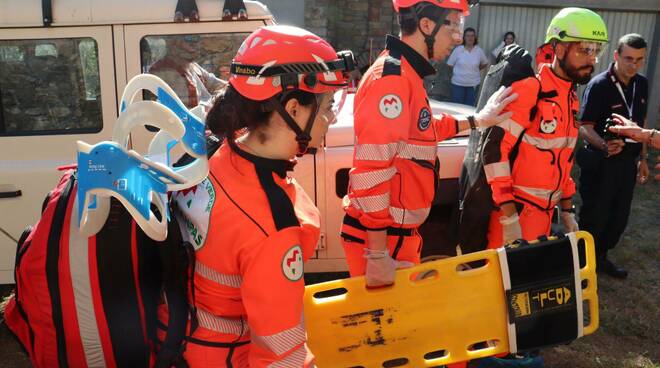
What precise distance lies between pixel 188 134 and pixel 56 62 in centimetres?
240

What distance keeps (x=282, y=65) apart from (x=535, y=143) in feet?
6.71

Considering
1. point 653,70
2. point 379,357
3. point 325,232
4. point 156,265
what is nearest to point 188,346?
point 156,265

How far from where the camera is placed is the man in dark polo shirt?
4555 mm

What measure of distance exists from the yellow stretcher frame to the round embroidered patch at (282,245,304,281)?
96 cm

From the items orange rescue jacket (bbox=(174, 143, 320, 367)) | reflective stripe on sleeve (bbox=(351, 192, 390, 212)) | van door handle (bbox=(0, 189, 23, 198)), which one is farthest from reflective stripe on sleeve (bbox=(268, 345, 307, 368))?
van door handle (bbox=(0, 189, 23, 198))

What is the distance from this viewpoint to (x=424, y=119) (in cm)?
253

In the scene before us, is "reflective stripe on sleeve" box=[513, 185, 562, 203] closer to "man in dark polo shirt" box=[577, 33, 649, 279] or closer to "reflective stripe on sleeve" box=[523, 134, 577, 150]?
"reflective stripe on sleeve" box=[523, 134, 577, 150]

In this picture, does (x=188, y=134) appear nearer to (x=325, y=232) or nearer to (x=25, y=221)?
(x=325, y=232)

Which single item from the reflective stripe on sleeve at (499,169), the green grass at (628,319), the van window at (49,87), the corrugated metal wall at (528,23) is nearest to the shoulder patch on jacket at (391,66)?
the reflective stripe on sleeve at (499,169)

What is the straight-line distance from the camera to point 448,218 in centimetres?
404

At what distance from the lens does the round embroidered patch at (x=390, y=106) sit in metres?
2.35

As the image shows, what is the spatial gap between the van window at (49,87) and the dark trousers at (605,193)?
387cm

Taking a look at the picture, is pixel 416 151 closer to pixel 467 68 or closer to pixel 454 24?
pixel 454 24

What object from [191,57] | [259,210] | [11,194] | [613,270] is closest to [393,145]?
[259,210]
